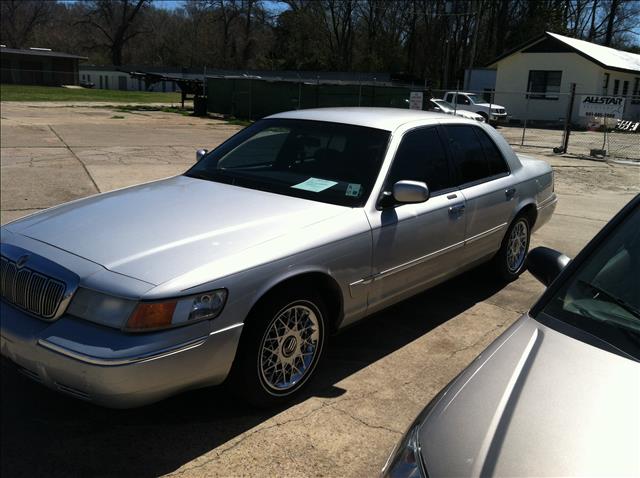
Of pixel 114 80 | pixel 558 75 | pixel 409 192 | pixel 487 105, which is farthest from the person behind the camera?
pixel 114 80

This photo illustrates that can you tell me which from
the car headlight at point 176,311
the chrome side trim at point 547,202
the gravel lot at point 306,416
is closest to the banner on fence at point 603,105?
the chrome side trim at point 547,202

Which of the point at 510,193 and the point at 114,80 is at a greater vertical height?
the point at 114,80

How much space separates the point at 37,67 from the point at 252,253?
71.5 metres

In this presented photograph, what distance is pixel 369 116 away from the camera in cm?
437

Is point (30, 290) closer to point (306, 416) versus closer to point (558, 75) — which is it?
point (306, 416)

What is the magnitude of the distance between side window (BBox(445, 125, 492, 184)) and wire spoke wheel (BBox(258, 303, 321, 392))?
196 cm

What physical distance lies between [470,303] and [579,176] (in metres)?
9.08

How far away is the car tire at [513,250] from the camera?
5.31m

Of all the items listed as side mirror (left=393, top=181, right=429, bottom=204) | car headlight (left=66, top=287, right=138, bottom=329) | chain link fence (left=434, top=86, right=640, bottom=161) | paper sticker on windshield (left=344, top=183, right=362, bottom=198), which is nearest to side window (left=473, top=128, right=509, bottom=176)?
side mirror (left=393, top=181, right=429, bottom=204)

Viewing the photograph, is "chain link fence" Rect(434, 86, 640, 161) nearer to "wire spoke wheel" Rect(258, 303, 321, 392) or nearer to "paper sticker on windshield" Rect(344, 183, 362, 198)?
"paper sticker on windshield" Rect(344, 183, 362, 198)

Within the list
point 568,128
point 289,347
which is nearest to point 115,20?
point 568,128

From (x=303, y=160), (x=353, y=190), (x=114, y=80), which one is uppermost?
(x=114, y=80)

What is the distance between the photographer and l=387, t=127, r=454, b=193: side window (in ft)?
13.1

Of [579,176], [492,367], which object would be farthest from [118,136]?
[492,367]
